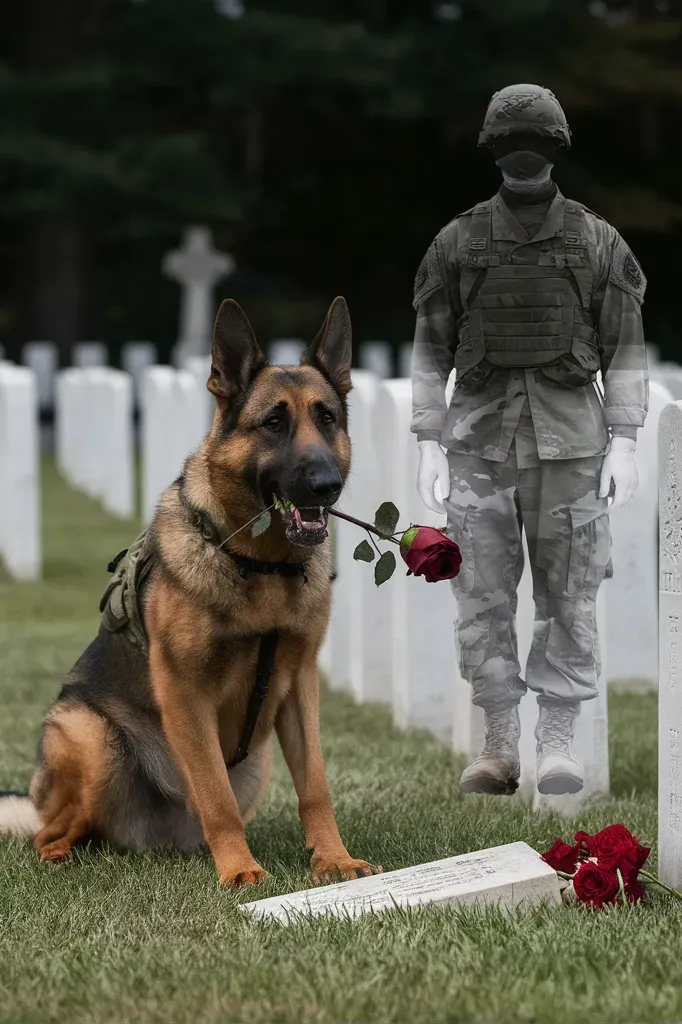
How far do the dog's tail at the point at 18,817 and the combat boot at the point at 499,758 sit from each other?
2070 mm

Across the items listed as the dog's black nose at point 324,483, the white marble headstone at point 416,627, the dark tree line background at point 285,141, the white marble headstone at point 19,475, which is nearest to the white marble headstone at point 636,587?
the white marble headstone at point 416,627

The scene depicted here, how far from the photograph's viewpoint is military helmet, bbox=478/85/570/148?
3.42 m

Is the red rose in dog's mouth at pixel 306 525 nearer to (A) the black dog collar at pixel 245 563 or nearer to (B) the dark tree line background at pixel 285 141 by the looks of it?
(A) the black dog collar at pixel 245 563

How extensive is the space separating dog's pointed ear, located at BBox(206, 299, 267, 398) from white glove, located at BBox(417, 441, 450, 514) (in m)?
0.73

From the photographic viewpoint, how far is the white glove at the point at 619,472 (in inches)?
138

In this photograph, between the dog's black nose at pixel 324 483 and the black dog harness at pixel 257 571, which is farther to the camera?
the black dog harness at pixel 257 571

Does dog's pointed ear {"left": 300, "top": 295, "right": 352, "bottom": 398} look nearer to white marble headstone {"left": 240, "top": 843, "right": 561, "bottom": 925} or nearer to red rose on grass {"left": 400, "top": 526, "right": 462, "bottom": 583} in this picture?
red rose on grass {"left": 400, "top": 526, "right": 462, "bottom": 583}

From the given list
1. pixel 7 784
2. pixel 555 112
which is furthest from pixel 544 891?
pixel 7 784

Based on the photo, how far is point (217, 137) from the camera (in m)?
31.7

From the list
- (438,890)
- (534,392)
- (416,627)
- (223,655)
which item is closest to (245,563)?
(223,655)

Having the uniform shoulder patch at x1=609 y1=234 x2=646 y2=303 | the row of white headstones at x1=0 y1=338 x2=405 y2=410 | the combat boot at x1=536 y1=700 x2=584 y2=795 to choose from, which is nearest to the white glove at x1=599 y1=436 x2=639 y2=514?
the uniform shoulder patch at x1=609 y1=234 x2=646 y2=303

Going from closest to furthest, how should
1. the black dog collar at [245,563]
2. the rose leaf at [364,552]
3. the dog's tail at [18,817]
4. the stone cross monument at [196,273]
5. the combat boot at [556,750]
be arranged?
the combat boot at [556,750] → the rose leaf at [364,552] → the black dog collar at [245,563] → the dog's tail at [18,817] → the stone cross monument at [196,273]

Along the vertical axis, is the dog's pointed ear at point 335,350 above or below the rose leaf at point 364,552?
above

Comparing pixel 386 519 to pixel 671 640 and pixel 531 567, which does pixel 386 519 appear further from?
pixel 671 640
